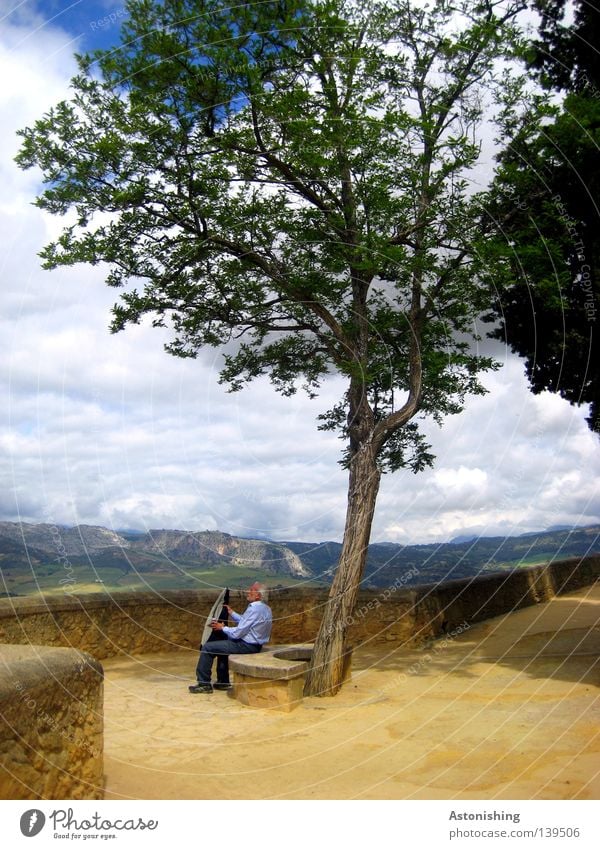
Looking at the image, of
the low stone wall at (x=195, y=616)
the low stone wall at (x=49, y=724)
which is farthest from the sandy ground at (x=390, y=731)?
the low stone wall at (x=49, y=724)

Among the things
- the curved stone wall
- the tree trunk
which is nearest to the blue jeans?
the tree trunk

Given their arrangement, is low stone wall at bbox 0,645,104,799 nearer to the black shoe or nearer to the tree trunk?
the black shoe

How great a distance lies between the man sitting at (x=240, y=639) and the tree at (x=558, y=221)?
5.23m

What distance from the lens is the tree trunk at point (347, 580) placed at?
34.4 feet

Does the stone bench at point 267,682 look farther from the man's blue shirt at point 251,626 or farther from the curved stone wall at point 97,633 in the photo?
the curved stone wall at point 97,633

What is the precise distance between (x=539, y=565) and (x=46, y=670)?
15.6 metres

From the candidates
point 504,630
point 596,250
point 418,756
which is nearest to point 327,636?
point 418,756

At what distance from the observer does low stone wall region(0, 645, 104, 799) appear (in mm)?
3947

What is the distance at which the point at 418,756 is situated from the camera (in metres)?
7.00

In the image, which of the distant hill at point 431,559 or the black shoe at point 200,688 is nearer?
the black shoe at point 200,688

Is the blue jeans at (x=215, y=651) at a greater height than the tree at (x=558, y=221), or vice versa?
the tree at (x=558, y=221)

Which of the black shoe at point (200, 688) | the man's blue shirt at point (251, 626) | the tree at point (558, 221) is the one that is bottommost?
the black shoe at point (200, 688)

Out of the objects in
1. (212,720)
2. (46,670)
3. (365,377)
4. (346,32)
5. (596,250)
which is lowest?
(212,720)

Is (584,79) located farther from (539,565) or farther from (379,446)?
(539,565)
